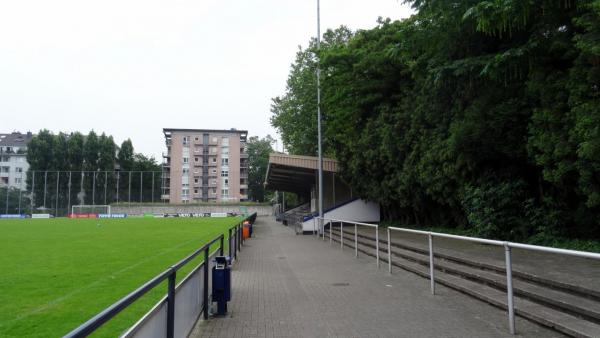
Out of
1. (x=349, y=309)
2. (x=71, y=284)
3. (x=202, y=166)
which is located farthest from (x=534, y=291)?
(x=202, y=166)

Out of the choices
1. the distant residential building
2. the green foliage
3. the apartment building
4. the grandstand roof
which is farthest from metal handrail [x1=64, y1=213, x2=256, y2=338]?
the distant residential building

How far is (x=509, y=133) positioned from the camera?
546 inches

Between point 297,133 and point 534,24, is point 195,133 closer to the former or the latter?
point 297,133

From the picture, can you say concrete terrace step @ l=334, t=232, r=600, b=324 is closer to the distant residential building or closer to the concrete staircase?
the concrete staircase

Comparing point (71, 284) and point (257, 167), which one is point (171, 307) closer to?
point (71, 284)

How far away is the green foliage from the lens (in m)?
114

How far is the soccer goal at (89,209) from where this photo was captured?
81812mm

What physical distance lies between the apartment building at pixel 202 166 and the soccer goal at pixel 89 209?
17.0 metres

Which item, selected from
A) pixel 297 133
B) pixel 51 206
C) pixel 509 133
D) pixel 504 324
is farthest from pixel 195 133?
pixel 504 324

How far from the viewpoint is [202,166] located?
100 meters

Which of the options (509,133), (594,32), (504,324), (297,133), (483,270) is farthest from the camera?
(297,133)

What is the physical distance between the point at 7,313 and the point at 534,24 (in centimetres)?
1275

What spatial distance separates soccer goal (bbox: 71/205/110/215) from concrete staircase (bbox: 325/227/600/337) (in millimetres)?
81467

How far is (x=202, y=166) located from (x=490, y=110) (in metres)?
90.3
